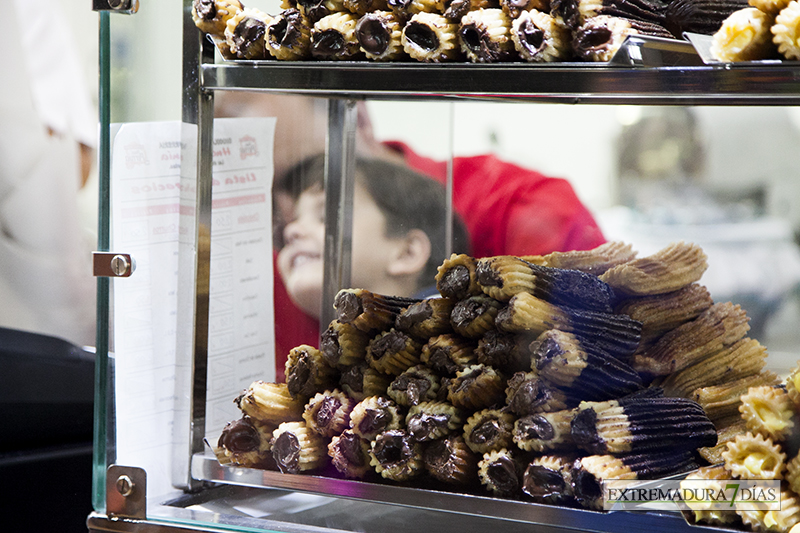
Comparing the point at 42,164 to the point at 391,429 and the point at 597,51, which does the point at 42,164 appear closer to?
the point at 391,429

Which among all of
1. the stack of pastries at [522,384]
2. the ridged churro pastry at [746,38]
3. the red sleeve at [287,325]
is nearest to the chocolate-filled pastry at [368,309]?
the stack of pastries at [522,384]

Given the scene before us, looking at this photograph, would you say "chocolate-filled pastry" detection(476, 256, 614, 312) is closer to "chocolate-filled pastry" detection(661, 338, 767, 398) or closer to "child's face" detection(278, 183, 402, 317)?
"chocolate-filled pastry" detection(661, 338, 767, 398)

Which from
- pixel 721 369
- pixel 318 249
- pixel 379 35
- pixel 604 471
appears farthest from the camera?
pixel 318 249

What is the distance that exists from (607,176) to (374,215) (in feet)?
7.88

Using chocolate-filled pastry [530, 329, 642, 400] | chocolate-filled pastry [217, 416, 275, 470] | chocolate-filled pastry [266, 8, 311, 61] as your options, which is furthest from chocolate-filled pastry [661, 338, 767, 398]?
chocolate-filled pastry [266, 8, 311, 61]

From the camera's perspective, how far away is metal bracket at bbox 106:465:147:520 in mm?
1162

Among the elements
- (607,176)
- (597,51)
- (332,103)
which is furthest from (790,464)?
(607,176)

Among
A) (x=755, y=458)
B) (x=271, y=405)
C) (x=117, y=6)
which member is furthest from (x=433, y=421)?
(x=117, y=6)

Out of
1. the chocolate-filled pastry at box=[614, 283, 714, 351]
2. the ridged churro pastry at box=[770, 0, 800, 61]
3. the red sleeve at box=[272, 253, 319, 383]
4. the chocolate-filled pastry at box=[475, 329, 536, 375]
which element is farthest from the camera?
the red sleeve at box=[272, 253, 319, 383]

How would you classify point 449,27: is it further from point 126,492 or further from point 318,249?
point 126,492

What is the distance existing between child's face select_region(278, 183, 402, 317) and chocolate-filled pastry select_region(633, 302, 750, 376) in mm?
481

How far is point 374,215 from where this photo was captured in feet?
5.14

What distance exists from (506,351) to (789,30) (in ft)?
1.56

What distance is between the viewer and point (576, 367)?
985mm
